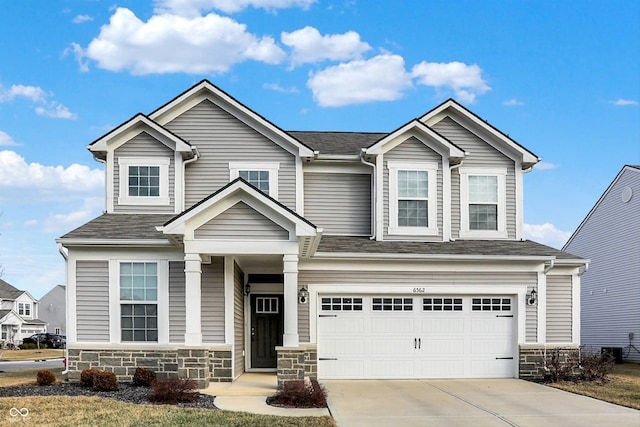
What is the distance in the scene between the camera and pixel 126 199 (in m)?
17.8

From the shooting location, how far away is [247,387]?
1496cm

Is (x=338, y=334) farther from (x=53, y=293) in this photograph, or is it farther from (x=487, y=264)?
(x=53, y=293)

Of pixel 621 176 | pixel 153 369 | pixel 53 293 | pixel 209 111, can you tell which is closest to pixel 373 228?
pixel 209 111

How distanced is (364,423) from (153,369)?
21.9ft

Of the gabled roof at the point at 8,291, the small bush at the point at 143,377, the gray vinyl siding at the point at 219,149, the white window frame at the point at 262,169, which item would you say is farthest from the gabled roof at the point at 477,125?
the gabled roof at the point at 8,291

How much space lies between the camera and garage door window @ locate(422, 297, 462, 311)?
56.7 feet

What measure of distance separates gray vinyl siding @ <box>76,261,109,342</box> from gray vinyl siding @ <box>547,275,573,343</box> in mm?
10896

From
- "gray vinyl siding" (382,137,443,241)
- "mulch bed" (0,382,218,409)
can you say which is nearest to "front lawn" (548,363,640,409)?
"gray vinyl siding" (382,137,443,241)

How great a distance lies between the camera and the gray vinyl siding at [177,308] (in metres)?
16.2

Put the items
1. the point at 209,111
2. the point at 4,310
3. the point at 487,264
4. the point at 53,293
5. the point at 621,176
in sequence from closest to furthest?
the point at 487,264 < the point at 209,111 < the point at 621,176 < the point at 4,310 < the point at 53,293

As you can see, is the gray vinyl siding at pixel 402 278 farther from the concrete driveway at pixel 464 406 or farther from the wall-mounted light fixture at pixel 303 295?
the concrete driveway at pixel 464 406

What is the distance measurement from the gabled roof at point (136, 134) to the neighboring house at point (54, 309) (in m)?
55.8

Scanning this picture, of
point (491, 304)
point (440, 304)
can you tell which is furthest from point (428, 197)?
point (491, 304)

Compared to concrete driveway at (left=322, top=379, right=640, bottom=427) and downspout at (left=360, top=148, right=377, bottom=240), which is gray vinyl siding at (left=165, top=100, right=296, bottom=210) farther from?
concrete driveway at (left=322, top=379, right=640, bottom=427)
